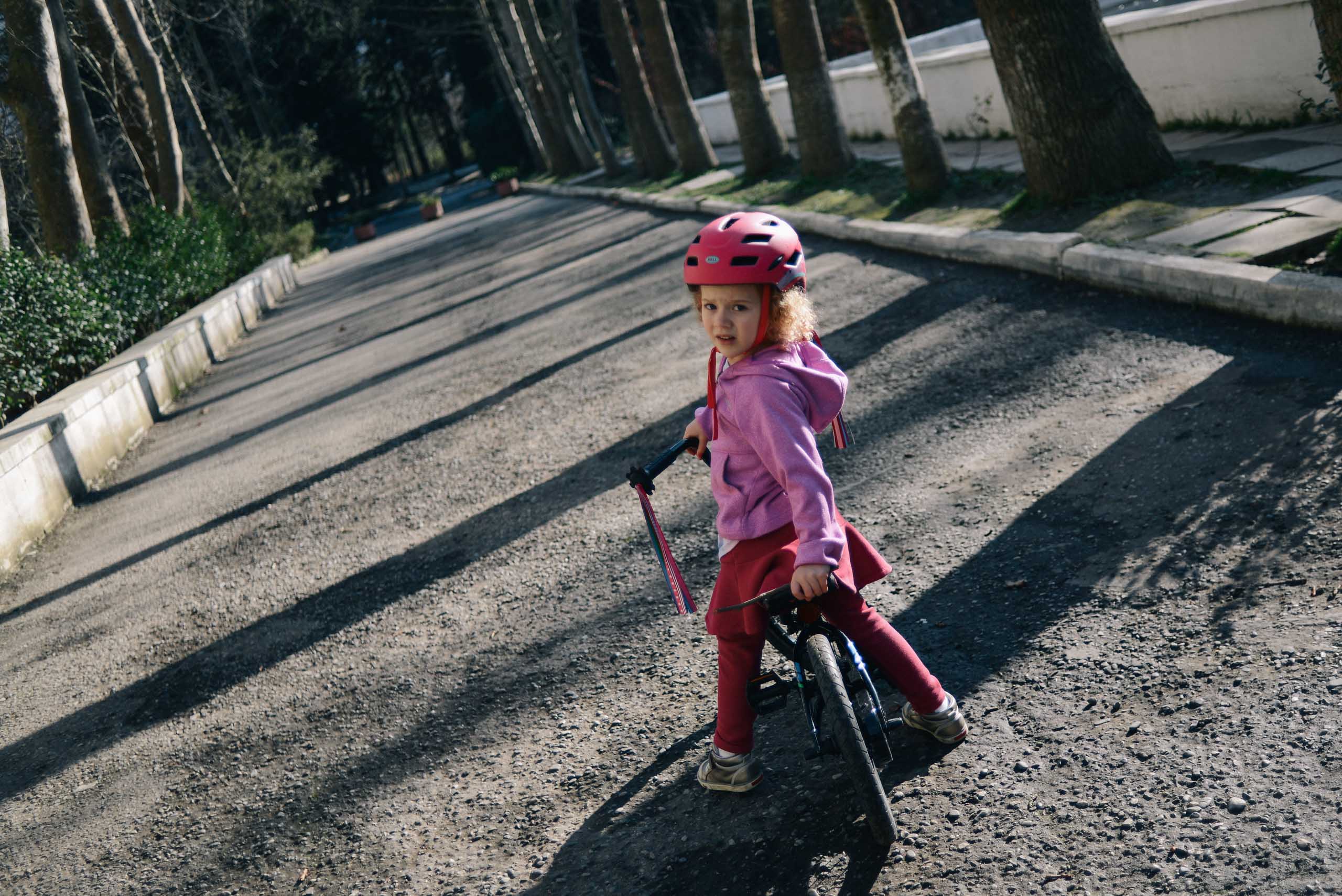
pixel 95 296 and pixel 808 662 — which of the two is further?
pixel 95 296

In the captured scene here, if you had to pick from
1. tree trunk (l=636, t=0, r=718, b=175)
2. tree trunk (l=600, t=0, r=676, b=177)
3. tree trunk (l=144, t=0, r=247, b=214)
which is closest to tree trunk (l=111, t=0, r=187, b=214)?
tree trunk (l=144, t=0, r=247, b=214)

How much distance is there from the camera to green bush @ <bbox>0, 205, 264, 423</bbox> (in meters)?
9.98

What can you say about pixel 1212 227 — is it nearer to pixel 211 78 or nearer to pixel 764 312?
pixel 764 312

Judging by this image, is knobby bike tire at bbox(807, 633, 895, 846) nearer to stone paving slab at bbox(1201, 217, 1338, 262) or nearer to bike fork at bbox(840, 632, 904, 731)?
bike fork at bbox(840, 632, 904, 731)

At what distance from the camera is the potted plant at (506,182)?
4115 cm

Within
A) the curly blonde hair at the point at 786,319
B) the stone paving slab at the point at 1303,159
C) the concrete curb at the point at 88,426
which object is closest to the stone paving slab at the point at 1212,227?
the stone paving slab at the point at 1303,159

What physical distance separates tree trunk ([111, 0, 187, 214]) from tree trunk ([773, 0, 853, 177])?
12103 millimetres

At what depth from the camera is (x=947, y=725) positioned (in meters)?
3.14

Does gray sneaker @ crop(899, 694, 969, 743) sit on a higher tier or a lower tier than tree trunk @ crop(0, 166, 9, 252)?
lower

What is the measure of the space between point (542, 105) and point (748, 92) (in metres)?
21.0

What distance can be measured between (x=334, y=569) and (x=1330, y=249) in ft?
17.5

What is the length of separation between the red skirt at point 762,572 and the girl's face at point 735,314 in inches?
20.1

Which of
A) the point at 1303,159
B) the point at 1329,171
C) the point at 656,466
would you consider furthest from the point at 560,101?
the point at 656,466

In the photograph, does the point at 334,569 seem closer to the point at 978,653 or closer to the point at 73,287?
the point at 978,653
